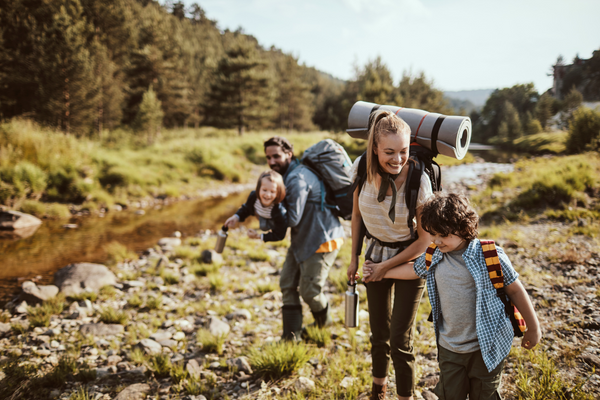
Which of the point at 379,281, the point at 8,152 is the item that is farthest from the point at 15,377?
the point at 8,152

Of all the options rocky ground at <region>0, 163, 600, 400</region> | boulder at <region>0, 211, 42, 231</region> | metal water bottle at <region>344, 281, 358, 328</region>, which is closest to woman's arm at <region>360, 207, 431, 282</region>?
metal water bottle at <region>344, 281, 358, 328</region>

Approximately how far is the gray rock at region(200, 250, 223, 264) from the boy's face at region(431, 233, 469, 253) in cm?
578

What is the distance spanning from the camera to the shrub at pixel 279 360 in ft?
10.8

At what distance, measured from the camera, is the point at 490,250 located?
179cm

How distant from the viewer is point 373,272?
2.39 m

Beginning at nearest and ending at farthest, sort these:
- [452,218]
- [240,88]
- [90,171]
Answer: [452,218], [90,171], [240,88]

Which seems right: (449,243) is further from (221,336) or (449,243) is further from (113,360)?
(113,360)

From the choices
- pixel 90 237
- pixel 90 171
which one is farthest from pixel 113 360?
pixel 90 171

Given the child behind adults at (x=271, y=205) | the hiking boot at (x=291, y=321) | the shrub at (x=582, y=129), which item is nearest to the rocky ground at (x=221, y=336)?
the hiking boot at (x=291, y=321)

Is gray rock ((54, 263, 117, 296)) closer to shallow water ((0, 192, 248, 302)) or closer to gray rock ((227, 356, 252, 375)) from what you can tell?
shallow water ((0, 192, 248, 302))

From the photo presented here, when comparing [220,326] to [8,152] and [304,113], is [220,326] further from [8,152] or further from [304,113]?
[304,113]

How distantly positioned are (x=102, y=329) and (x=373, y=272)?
4.12 meters

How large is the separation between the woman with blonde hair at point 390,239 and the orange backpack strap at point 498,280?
48 cm

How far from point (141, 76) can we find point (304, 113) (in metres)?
22.9
